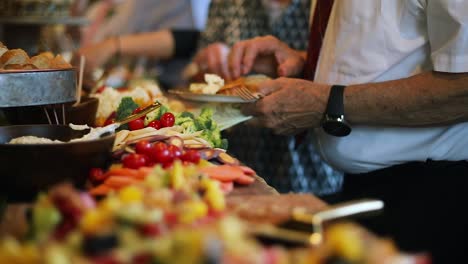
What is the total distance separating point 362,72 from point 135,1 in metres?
3.48

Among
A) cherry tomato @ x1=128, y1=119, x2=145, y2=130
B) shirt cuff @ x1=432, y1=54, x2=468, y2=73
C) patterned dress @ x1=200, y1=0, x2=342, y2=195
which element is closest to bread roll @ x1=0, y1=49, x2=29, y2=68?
cherry tomato @ x1=128, y1=119, x2=145, y2=130

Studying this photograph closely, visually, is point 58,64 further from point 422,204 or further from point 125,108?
point 422,204

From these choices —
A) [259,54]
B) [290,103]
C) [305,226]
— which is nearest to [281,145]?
→ [259,54]

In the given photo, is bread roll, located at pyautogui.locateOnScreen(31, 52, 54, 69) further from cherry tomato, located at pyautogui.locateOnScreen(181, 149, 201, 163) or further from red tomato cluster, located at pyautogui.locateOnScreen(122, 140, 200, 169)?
cherry tomato, located at pyautogui.locateOnScreen(181, 149, 201, 163)

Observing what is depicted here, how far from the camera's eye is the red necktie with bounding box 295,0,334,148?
262 centimetres

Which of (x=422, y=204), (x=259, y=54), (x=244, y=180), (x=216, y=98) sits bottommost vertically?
(x=422, y=204)

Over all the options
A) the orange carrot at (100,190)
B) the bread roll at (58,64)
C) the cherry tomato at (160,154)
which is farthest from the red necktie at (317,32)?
the orange carrot at (100,190)

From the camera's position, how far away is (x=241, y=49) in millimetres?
2939

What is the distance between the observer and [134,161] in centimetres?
161

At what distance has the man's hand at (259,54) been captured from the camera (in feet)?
9.53

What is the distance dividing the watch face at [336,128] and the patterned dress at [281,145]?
3.07ft

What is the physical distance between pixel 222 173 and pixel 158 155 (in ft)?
0.60

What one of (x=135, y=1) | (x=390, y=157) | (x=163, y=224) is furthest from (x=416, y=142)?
(x=135, y=1)

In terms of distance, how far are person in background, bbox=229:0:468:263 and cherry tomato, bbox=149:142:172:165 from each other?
0.75 meters
